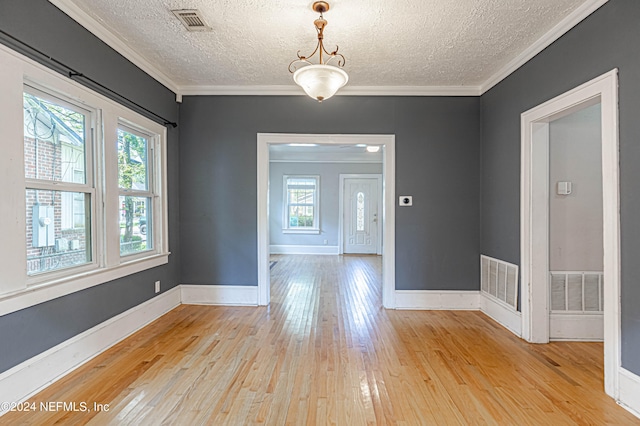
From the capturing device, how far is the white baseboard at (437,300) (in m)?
4.07

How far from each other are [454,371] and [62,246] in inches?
126

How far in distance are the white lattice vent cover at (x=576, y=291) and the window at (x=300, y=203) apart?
6506 mm

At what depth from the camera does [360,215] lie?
9117mm

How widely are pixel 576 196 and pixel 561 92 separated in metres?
1.03

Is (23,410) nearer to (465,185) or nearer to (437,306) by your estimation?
(437,306)

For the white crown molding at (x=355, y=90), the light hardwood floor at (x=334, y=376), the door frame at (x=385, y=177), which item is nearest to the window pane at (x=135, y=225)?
the light hardwood floor at (x=334, y=376)

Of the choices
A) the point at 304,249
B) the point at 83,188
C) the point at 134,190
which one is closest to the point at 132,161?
the point at 134,190

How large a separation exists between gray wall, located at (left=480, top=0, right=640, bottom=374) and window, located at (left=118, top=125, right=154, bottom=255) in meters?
3.95

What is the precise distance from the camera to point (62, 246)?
2508mm

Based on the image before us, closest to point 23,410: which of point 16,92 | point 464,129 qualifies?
point 16,92

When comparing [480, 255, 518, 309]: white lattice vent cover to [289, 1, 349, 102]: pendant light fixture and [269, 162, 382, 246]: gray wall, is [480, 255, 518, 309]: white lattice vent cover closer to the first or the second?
[289, 1, 349, 102]: pendant light fixture

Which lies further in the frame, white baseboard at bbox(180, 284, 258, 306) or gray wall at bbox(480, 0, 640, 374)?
white baseboard at bbox(180, 284, 258, 306)

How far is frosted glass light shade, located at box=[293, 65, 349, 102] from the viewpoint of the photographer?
7.80 feet

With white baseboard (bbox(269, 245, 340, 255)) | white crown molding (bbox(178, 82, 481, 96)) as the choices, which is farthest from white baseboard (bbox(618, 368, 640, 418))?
white baseboard (bbox(269, 245, 340, 255))
